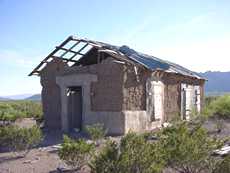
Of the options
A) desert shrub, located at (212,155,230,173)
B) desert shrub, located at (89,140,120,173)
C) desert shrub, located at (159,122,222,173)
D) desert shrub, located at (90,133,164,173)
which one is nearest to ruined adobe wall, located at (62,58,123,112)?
desert shrub, located at (159,122,222,173)

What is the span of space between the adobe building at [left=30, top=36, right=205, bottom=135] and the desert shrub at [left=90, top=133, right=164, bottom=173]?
779 cm

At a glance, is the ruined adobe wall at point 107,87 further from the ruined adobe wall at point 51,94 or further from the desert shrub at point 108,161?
the desert shrub at point 108,161

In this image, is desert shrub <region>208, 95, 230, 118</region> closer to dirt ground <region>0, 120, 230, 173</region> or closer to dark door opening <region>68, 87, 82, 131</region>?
dark door opening <region>68, 87, 82, 131</region>

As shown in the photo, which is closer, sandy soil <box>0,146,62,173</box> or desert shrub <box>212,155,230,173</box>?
desert shrub <box>212,155,230,173</box>

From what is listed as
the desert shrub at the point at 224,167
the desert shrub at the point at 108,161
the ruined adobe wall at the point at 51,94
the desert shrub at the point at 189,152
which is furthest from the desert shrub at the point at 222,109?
the desert shrub at the point at 224,167

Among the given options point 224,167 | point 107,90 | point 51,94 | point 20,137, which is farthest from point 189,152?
point 51,94

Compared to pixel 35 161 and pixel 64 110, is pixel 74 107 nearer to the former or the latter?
pixel 64 110

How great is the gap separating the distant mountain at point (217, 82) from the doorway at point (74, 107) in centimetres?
12024

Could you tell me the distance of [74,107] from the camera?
16438 mm

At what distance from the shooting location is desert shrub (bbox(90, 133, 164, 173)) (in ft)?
18.9

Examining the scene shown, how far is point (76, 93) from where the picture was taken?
1652 centimetres

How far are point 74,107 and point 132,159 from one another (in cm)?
1087

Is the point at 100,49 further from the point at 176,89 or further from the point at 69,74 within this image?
the point at 176,89

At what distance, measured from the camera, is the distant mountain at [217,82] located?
5315 inches
